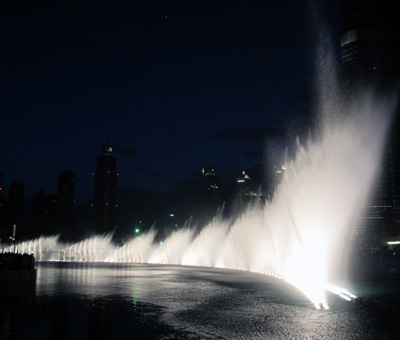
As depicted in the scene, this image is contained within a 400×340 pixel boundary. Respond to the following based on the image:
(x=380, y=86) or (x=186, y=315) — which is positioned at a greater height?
(x=380, y=86)

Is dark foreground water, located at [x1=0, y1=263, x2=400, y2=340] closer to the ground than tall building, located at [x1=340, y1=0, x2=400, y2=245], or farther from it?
closer to the ground

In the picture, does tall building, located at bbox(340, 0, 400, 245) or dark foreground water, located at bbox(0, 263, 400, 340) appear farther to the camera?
tall building, located at bbox(340, 0, 400, 245)

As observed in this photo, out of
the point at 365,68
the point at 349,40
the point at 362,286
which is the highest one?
the point at 349,40

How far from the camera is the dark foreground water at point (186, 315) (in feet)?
45.0

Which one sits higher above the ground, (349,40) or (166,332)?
(349,40)

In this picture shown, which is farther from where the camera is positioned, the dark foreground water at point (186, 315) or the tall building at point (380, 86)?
the tall building at point (380, 86)

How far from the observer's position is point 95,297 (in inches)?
881

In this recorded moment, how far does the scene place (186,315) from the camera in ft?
56.6

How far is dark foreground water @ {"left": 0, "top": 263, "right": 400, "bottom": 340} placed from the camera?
13711 millimetres

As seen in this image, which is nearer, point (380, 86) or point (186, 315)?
point (186, 315)

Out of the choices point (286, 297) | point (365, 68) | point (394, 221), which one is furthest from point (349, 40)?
point (286, 297)

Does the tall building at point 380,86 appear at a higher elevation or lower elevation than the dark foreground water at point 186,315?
higher

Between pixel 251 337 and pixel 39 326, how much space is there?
7.39 m

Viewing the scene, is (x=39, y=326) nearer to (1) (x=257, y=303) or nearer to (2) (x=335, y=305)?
(1) (x=257, y=303)
